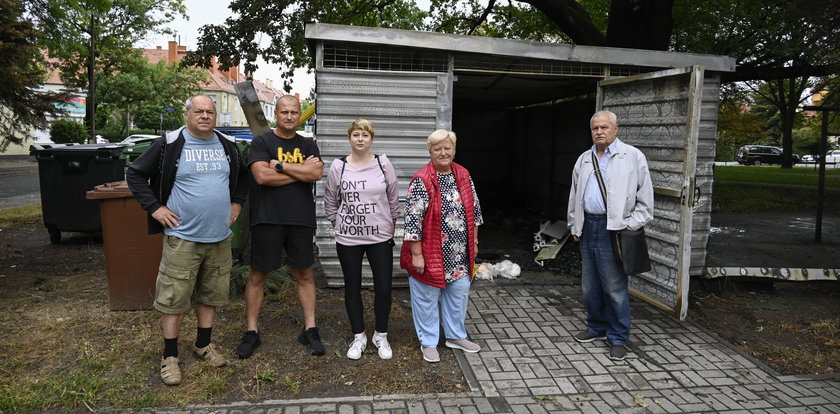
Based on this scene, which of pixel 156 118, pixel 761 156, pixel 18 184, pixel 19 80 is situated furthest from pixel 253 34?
pixel 761 156

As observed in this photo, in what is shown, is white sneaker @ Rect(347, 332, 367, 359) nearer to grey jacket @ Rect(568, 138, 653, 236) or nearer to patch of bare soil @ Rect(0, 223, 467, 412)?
patch of bare soil @ Rect(0, 223, 467, 412)

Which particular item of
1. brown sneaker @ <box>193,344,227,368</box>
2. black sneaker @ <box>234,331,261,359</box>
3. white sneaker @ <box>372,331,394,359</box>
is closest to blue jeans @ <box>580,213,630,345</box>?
white sneaker @ <box>372,331,394,359</box>

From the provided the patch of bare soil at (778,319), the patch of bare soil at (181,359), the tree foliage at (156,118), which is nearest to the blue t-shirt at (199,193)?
the patch of bare soil at (181,359)

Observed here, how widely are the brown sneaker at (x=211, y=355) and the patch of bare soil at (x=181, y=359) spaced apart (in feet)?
0.17

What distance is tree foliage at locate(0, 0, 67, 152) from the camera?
5.31m

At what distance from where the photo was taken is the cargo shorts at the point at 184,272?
3.65m

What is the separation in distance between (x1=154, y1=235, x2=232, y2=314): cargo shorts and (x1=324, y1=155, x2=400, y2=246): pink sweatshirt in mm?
849

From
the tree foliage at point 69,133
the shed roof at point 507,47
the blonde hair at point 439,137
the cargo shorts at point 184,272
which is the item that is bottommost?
the cargo shorts at point 184,272

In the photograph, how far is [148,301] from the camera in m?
5.09

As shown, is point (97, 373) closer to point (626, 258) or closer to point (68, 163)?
point (626, 258)

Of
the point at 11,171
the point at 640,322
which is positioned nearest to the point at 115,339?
the point at 640,322

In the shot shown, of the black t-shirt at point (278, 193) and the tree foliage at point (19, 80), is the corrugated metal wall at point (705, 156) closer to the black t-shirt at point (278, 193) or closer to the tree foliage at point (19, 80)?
the black t-shirt at point (278, 193)

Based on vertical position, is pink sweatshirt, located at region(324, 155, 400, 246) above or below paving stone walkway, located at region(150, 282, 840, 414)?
above

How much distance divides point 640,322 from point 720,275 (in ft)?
5.08
